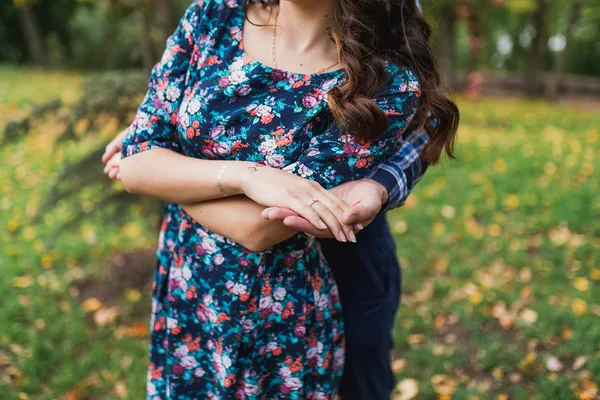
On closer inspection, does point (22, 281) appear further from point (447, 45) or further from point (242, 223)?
point (447, 45)

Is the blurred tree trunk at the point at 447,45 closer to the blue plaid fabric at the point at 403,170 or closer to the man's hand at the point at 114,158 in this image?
the blue plaid fabric at the point at 403,170

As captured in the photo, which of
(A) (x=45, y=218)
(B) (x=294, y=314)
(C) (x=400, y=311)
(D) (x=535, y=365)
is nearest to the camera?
(B) (x=294, y=314)

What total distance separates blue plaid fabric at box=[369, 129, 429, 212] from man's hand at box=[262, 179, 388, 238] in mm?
45

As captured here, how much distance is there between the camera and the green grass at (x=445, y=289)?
9.96ft

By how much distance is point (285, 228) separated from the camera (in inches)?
56.6

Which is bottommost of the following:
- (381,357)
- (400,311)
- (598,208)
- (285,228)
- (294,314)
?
(598,208)

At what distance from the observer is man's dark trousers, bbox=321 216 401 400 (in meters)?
1.83

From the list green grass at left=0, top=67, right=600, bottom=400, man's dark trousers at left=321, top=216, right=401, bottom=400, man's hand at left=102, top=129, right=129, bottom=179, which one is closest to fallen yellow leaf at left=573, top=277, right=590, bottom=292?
green grass at left=0, top=67, right=600, bottom=400

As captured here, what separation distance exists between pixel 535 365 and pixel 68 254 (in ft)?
11.5

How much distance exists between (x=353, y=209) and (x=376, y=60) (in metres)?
0.45

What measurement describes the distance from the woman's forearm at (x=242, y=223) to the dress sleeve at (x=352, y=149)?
0.50ft

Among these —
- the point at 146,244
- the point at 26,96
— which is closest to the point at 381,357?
the point at 146,244

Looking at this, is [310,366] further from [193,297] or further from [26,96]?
[26,96]

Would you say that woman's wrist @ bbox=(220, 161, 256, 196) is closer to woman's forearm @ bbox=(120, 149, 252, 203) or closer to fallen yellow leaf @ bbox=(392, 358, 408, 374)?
woman's forearm @ bbox=(120, 149, 252, 203)
